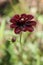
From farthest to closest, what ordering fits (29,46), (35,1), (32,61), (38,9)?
(35,1) → (38,9) → (29,46) → (32,61)

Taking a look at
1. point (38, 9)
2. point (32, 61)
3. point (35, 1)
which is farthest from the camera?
point (35, 1)

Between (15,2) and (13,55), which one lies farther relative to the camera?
(15,2)

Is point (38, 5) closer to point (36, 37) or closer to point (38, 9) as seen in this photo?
point (38, 9)

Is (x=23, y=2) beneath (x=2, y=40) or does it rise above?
above

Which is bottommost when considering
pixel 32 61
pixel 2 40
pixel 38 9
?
pixel 32 61

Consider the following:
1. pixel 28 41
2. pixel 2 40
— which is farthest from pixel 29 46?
pixel 2 40

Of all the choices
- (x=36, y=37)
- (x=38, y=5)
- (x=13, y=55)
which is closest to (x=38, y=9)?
(x=38, y=5)
